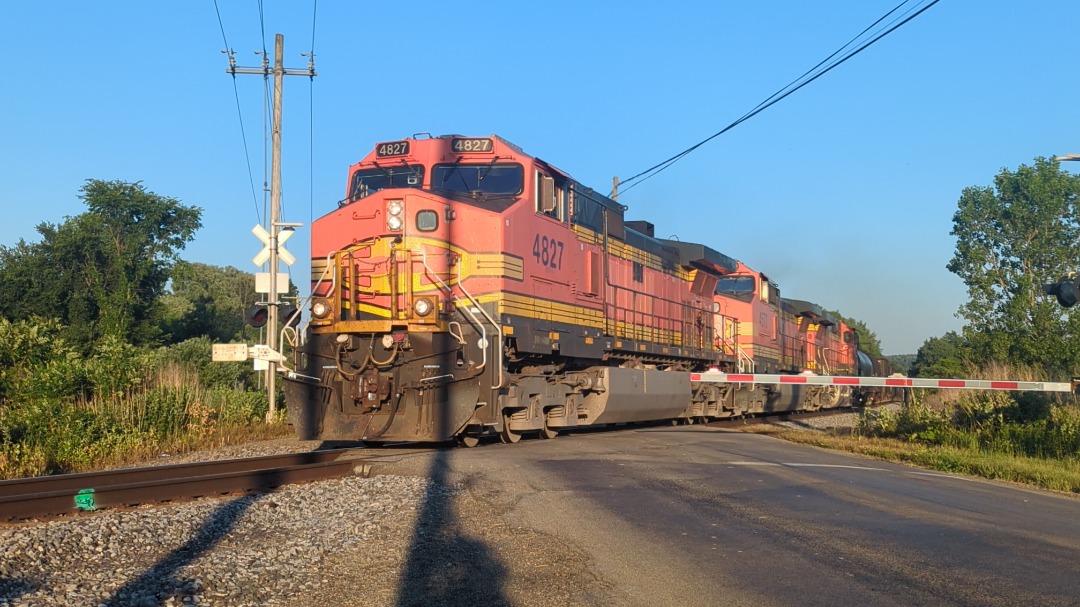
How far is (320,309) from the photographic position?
12391 millimetres

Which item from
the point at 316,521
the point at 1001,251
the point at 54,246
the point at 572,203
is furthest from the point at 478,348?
the point at 1001,251

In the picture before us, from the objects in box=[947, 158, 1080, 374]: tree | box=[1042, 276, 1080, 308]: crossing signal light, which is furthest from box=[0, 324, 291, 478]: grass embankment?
box=[947, 158, 1080, 374]: tree

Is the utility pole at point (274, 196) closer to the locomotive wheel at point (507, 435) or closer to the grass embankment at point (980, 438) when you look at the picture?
the locomotive wheel at point (507, 435)

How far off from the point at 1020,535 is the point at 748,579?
2778 millimetres

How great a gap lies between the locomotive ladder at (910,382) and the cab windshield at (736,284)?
4987 mm

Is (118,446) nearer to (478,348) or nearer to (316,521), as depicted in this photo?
(478,348)

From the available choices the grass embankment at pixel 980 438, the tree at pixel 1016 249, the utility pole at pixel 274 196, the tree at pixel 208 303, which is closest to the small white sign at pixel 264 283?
the utility pole at pixel 274 196

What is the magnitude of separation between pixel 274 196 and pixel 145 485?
1225 cm

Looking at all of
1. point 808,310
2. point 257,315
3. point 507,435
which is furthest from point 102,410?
point 808,310

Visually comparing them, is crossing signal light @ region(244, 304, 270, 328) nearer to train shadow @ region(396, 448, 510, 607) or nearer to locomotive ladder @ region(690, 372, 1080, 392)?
locomotive ladder @ region(690, 372, 1080, 392)

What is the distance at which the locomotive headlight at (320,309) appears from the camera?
12375 millimetres

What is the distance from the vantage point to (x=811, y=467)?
11.3 meters

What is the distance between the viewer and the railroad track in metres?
6.95

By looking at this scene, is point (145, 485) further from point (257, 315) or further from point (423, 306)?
point (257, 315)
